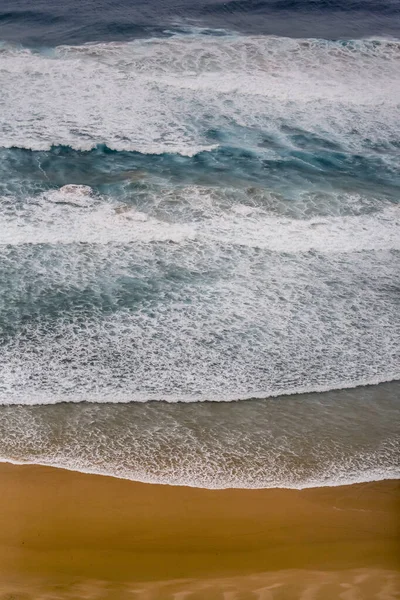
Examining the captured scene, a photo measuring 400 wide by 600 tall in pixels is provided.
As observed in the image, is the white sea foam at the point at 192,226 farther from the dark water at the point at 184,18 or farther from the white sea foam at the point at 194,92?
the dark water at the point at 184,18

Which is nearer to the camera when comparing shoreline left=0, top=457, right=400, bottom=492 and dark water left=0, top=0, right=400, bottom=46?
shoreline left=0, top=457, right=400, bottom=492

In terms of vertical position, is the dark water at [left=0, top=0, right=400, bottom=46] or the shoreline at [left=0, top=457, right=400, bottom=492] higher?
the dark water at [left=0, top=0, right=400, bottom=46]

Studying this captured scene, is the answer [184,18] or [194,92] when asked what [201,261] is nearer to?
[194,92]

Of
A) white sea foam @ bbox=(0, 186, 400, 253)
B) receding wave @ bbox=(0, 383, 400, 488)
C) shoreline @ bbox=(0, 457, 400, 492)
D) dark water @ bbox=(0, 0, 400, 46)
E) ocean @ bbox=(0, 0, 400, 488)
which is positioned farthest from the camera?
dark water @ bbox=(0, 0, 400, 46)

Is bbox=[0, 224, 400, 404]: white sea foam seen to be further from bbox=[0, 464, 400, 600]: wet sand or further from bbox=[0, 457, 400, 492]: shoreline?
bbox=[0, 464, 400, 600]: wet sand

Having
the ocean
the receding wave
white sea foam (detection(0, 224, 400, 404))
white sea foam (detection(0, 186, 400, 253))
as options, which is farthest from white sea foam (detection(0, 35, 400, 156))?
the receding wave

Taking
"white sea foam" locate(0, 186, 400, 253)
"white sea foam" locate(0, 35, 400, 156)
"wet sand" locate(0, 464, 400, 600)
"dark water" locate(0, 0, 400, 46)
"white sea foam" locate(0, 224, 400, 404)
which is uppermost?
"dark water" locate(0, 0, 400, 46)

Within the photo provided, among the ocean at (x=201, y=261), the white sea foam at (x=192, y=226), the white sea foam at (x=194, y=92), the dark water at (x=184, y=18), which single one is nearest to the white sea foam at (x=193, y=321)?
the ocean at (x=201, y=261)
